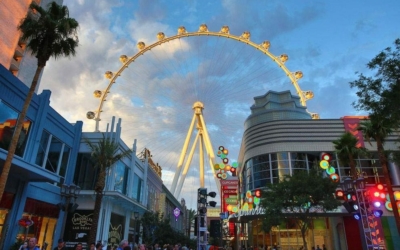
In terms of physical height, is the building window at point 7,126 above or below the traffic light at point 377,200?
above

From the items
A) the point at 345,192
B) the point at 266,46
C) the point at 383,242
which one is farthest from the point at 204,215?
the point at 266,46

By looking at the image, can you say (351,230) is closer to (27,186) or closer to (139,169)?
(139,169)

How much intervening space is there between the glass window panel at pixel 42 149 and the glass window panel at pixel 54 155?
2.78 feet

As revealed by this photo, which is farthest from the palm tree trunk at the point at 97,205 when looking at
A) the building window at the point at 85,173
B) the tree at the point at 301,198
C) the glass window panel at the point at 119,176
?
the tree at the point at 301,198

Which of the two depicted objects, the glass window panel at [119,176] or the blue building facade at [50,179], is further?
the glass window panel at [119,176]

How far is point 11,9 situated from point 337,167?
50.8m

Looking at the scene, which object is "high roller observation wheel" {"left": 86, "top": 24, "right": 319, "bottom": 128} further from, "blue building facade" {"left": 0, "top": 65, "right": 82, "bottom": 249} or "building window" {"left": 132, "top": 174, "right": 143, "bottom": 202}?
"blue building facade" {"left": 0, "top": 65, "right": 82, "bottom": 249}

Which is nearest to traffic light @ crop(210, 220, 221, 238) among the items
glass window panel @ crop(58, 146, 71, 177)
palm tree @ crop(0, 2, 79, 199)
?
palm tree @ crop(0, 2, 79, 199)

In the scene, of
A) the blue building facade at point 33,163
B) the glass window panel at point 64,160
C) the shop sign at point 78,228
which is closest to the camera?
the blue building facade at point 33,163

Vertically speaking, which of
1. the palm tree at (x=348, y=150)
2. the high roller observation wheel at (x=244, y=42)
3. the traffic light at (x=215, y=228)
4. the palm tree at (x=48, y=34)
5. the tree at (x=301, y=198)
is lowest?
the traffic light at (x=215, y=228)

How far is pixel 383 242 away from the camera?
32656 mm

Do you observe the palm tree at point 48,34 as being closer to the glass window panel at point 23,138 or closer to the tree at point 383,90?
the glass window panel at point 23,138

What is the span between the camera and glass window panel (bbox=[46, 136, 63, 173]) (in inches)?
904

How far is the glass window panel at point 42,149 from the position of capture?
21344 mm
